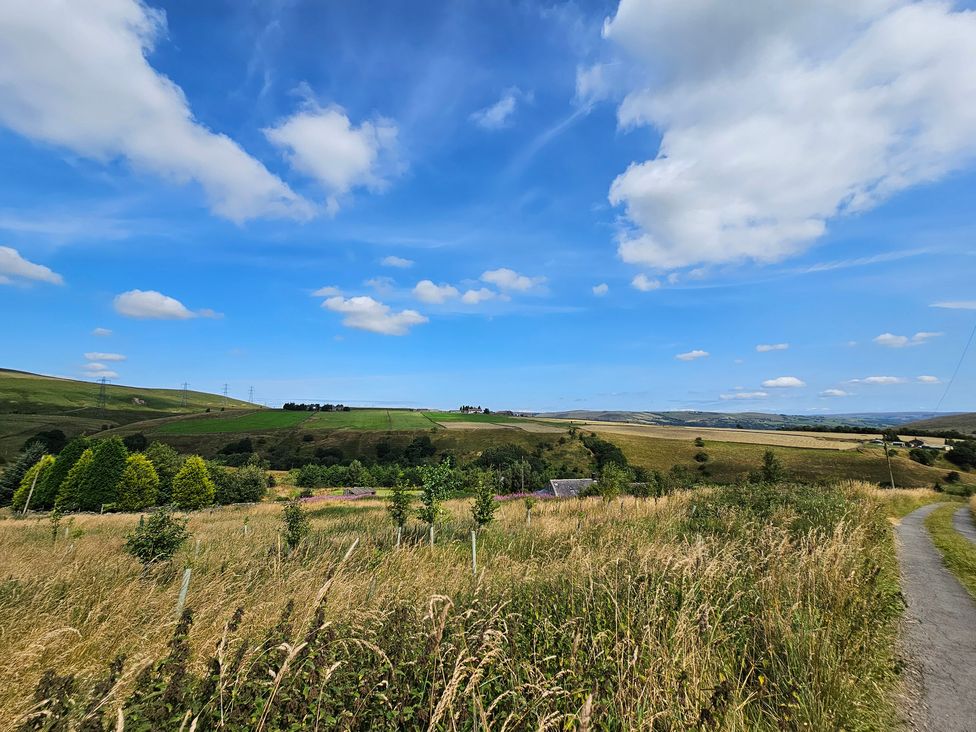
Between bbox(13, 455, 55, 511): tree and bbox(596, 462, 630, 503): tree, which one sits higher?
bbox(596, 462, 630, 503): tree

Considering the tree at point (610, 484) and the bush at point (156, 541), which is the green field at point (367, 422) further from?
the bush at point (156, 541)

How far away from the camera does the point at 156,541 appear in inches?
320

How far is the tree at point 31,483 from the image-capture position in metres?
46.6

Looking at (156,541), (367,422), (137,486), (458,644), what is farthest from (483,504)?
(367,422)

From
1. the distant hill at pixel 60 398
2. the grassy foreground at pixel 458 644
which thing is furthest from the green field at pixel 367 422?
the grassy foreground at pixel 458 644

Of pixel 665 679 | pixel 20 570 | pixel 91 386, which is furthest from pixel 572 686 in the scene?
pixel 91 386

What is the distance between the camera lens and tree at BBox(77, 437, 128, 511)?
44125 mm

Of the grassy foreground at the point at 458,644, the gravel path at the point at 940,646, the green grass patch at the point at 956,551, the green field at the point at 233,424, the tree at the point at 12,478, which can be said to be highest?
the grassy foreground at the point at 458,644

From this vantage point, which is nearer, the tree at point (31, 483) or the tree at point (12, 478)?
the tree at point (31, 483)

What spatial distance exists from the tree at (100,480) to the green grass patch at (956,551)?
59943mm

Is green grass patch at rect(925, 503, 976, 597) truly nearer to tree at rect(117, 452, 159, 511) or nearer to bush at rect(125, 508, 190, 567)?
bush at rect(125, 508, 190, 567)

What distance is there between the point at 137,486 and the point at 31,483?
1358 cm

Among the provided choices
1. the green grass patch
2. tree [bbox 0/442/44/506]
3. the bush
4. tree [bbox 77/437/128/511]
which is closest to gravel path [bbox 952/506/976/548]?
the green grass patch

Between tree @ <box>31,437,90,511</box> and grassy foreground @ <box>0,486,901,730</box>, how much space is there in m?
56.7
